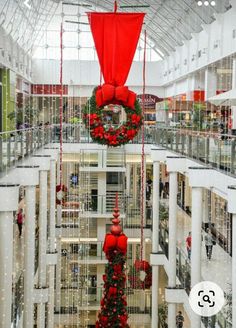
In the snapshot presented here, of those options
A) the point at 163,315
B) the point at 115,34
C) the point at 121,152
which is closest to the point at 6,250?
the point at 115,34

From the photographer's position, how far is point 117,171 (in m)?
21.6

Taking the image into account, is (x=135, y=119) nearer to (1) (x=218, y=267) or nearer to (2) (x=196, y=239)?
(2) (x=196, y=239)

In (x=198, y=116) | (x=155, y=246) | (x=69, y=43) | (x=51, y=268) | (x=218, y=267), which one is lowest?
(x=51, y=268)

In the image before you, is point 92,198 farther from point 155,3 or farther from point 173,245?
point 155,3

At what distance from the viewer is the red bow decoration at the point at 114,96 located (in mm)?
10211

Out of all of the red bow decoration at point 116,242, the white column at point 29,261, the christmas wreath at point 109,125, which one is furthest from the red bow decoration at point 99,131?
the red bow decoration at point 116,242

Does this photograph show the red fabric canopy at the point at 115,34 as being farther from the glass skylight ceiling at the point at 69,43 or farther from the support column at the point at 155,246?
the glass skylight ceiling at the point at 69,43

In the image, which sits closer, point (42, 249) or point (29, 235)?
point (29, 235)

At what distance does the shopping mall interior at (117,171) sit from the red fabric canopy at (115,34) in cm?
2

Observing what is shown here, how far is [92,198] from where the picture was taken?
21.9 metres

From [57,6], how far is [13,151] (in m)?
20.7

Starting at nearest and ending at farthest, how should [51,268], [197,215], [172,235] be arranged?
[197,215] → [172,235] → [51,268]
